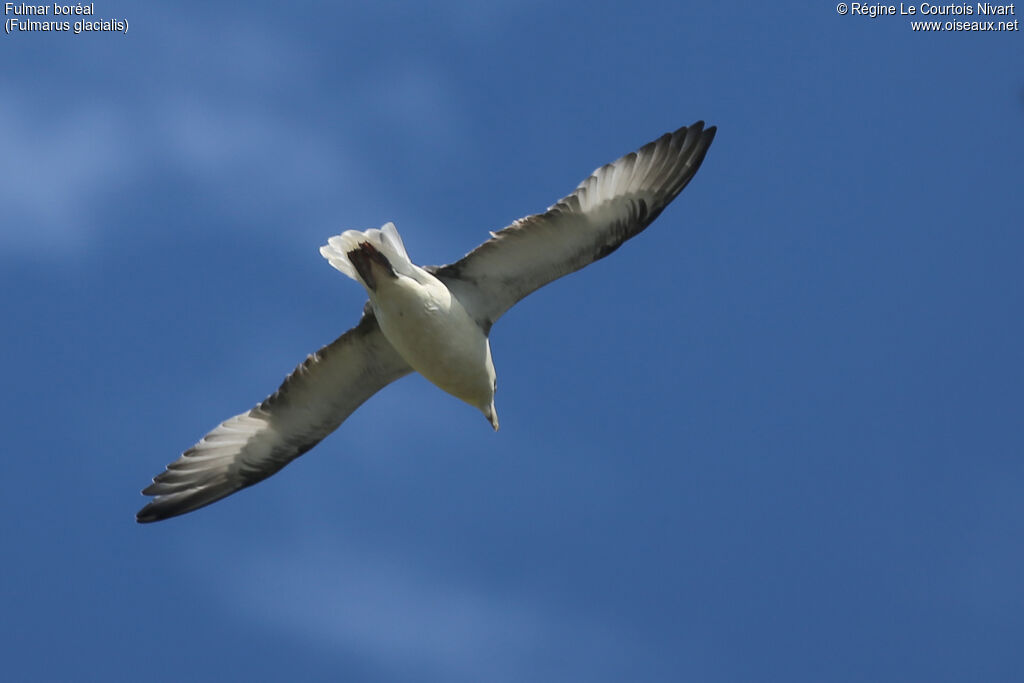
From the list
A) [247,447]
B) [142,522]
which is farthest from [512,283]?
[142,522]

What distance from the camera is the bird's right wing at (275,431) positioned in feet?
37.7

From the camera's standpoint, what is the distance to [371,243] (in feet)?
34.0

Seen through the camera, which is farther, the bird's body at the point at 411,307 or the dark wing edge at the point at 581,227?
the dark wing edge at the point at 581,227

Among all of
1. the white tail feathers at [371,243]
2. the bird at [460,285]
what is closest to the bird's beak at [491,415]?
the bird at [460,285]

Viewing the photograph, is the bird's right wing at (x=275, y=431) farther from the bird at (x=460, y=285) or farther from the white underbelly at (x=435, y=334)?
the white underbelly at (x=435, y=334)

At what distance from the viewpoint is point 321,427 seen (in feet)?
39.0

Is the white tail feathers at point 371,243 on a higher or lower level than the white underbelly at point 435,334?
higher

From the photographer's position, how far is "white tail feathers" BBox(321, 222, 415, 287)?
34.0 feet

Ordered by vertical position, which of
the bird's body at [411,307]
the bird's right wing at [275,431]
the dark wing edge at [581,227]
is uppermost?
the dark wing edge at [581,227]

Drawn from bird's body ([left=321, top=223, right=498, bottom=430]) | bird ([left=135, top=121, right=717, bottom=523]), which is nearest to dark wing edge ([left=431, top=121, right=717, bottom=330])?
bird ([left=135, top=121, right=717, bottom=523])

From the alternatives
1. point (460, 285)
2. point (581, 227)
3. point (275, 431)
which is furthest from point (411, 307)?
point (275, 431)

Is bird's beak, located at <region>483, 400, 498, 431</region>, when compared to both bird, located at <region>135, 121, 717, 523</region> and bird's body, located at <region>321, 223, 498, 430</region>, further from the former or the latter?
bird's body, located at <region>321, 223, 498, 430</region>

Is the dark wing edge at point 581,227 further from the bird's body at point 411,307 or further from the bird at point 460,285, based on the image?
the bird's body at point 411,307

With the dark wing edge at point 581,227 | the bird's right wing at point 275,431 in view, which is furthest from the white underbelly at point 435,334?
the bird's right wing at point 275,431
